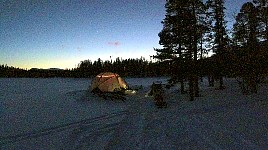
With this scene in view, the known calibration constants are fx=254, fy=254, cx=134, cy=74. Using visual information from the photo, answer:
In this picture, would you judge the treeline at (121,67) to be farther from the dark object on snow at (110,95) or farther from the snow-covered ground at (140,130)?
the snow-covered ground at (140,130)

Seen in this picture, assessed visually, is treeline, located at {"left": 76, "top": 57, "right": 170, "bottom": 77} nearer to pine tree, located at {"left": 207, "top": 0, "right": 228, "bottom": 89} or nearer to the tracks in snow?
pine tree, located at {"left": 207, "top": 0, "right": 228, "bottom": 89}

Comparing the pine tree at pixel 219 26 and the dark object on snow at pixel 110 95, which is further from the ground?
the pine tree at pixel 219 26

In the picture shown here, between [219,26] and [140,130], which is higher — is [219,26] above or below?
above

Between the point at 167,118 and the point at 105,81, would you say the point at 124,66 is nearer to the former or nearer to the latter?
the point at 105,81

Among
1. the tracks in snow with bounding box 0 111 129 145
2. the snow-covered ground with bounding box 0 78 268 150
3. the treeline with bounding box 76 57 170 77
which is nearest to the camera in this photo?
the snow-covered ground with bounding box 0 78 268 150

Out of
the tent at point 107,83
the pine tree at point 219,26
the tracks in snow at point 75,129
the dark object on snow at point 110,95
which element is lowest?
the tracks in snow at point 75,129

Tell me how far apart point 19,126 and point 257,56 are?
18263 mm

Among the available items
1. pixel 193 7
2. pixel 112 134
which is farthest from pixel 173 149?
pixel 193 7

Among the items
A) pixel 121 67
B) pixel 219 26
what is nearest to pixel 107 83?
pixel 219 26

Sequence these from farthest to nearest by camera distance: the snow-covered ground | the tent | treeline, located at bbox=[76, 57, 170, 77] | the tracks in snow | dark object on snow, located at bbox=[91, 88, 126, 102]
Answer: treeline, located at bbox=[76, 57, 170, 77]
the tent
dark object on snow, located at bbox=[91, 88, 126, 102]
the tracks in snow
the snow-covered ground

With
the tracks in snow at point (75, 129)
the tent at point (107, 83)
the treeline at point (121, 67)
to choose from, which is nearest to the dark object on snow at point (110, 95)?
the tent at point (107, 83)

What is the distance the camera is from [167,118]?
575 inches

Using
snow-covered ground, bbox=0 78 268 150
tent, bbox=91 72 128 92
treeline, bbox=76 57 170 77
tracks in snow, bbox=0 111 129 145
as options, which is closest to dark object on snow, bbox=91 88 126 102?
tent, bbox=91 72 128 92

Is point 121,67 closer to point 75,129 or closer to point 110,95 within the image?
point 110,95
